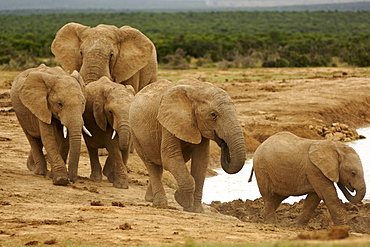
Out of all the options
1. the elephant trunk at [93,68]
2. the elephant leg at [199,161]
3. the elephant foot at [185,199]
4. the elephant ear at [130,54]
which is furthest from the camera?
the elephant ear at [130,54]

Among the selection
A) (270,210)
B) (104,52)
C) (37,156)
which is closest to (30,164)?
(37,156)

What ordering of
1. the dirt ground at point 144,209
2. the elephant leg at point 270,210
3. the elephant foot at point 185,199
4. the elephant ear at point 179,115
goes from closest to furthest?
the dirt ground at point 144,209 < the elephant ear at point 179,115 < the elephant foot at point 185,199 < the elephant leg at point 270,210

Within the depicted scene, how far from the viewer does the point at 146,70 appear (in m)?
12.8

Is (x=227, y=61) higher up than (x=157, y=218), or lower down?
lower down

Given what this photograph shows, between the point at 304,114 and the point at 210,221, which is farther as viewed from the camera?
the point at 304,114

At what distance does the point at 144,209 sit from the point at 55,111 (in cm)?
240

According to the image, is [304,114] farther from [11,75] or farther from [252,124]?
[11,75]

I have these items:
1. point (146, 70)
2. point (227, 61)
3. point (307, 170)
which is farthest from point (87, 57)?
point (227, 61)

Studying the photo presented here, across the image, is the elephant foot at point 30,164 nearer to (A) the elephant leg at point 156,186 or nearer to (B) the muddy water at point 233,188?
(A) the elephant leg at point 156,186

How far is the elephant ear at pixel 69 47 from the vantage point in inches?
470

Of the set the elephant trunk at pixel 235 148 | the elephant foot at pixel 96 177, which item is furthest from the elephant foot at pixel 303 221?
the elephant foot at pixel 96 177

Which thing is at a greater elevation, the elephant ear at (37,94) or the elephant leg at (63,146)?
the elephant ear at (37,94)

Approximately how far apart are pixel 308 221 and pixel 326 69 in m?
21.5

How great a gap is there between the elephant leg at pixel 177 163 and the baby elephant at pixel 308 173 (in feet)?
4.05
